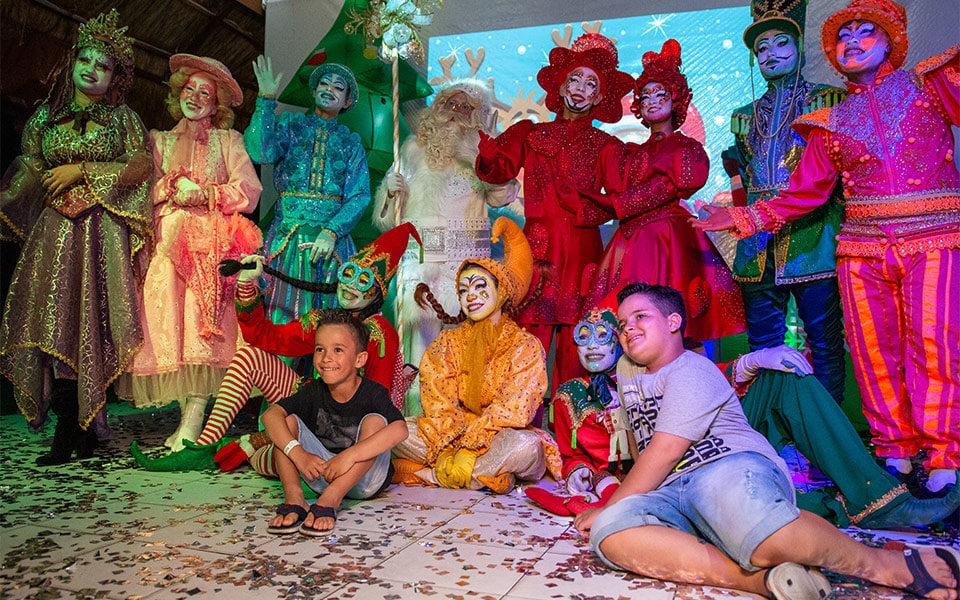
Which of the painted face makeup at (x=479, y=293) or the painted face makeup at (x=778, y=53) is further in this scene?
the painted face makeup at (x=479, y=293)

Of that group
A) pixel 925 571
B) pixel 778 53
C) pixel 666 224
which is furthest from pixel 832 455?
pixel 778 53

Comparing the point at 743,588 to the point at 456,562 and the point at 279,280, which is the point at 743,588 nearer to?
the point at 456,562

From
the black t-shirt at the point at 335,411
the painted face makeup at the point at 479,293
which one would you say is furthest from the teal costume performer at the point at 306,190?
the black t-shirt at the point at 335,411

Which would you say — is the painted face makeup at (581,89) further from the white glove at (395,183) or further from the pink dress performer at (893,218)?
the pink dress performer at (893,218)

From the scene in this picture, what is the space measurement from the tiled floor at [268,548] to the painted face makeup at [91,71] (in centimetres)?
200

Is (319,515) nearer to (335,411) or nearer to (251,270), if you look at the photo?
(335,411)

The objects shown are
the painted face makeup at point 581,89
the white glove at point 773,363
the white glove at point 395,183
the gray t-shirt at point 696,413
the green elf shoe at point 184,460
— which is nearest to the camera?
the gray t-shirt at point 696,413

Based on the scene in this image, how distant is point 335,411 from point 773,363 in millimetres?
1729

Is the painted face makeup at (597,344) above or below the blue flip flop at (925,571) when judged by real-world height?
above

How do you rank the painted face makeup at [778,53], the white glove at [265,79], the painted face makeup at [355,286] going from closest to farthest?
the painted face makeup at [778,53] → the painted face makeup at [355,286] → the white glove at [265,79]

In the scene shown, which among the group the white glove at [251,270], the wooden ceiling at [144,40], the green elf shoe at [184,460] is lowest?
the green elf shoe at [184,460]

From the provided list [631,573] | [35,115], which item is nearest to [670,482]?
[631,573]

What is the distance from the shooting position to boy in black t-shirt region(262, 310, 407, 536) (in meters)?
3.01

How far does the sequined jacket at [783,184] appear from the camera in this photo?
355 cm
